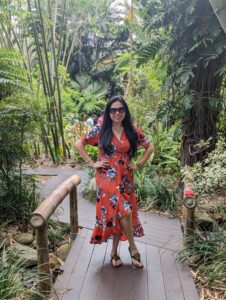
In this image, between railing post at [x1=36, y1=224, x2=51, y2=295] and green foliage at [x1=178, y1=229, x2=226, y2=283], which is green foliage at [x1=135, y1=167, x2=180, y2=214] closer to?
green foliage at [x1=178, y1=229, x2=226, y2=283]

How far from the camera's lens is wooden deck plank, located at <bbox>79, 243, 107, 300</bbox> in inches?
103

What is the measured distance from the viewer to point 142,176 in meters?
5.33

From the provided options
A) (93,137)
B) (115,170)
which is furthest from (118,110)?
(115,170)

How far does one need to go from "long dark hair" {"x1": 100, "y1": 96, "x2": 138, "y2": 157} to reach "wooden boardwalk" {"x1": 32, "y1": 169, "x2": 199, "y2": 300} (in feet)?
3.49

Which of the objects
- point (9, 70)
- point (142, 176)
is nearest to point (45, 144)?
point (142, 176)

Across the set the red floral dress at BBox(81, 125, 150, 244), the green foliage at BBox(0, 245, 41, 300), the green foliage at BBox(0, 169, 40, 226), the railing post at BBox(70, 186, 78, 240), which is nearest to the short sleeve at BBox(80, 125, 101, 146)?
the red floral dress at BBox(81, 125, 150, 244)

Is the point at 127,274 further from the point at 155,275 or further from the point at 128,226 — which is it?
the point at 128,226

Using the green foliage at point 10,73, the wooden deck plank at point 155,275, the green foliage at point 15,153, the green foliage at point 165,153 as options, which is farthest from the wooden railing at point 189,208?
the green foliage at point 165,153

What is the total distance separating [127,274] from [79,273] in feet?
1.41

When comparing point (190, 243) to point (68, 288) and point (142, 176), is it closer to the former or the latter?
point (68, 288)

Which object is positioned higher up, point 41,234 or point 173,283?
point 41,234

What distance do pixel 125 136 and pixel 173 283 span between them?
1309 millimetres

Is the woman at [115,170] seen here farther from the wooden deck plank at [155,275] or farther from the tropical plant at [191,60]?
the tropical plant at [191,60]

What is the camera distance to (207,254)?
307cm
